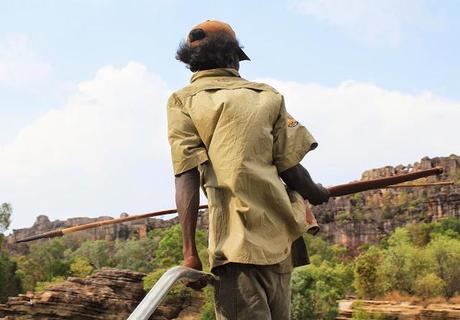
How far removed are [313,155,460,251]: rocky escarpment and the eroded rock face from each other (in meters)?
43.1

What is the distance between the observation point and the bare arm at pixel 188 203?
2.35m

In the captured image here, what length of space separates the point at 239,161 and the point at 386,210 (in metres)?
104

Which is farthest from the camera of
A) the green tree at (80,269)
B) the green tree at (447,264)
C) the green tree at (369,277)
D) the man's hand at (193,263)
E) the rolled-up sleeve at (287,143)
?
the green tree at (80,269)

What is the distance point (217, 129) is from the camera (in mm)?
2396

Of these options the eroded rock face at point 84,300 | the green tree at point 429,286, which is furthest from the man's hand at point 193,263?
the green tree at point 429,286

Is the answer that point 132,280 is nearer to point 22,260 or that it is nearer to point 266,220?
point 22,260

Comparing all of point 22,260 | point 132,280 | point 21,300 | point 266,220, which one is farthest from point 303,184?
point 22,260

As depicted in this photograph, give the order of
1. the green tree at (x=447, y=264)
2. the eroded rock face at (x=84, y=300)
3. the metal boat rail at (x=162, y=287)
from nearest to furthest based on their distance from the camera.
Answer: the metal boat rail at (x=162, y=287)
the eroded rock face at (x=84, y=300)
the green tree at (x=447, y=264)

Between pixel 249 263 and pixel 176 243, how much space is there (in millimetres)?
56880

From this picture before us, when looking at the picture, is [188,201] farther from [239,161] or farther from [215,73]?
[215,73]

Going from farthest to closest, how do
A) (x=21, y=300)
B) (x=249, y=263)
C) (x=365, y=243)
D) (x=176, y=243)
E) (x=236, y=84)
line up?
(x=365, y=243) < (x=176, y=243) < (x=21, y=300) < (x=236, y=84) < (x=249, y=263)

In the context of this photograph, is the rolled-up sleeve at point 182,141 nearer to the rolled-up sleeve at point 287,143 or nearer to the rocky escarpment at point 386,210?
the rolled-up sleeve at point 287,143

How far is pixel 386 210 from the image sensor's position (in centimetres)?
10450

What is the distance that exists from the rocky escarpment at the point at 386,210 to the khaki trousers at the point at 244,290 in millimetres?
83530
